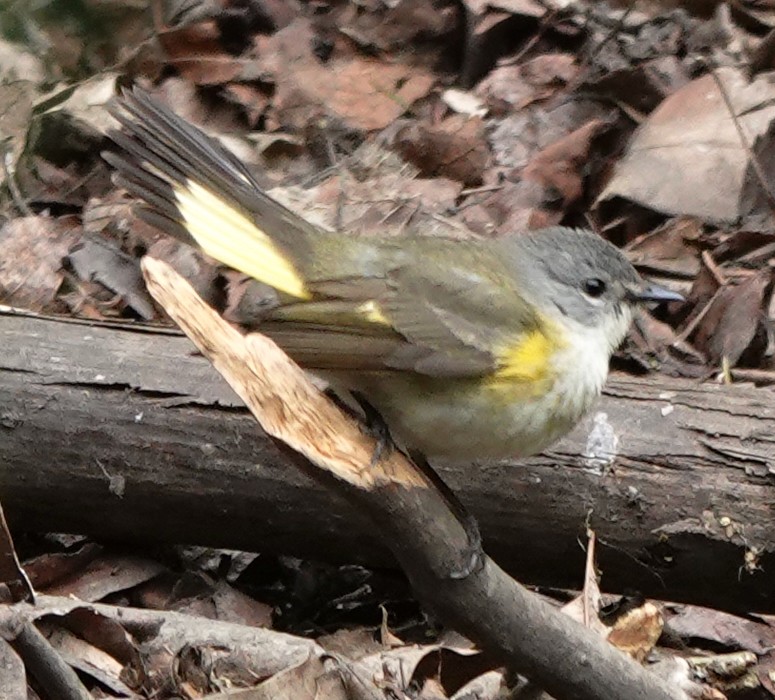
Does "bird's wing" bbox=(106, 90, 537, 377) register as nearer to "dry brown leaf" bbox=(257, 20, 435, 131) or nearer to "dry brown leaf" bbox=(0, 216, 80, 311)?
"dry brown leaf" bbox=(0, 216, 80, 311)

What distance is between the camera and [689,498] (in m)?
3.62

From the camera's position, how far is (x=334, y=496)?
377 centimetres

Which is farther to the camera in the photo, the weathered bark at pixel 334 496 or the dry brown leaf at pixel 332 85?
the dry brown leaf at pixel 332 85

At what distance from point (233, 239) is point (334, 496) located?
89 cm

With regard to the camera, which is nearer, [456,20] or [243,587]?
[243,587]

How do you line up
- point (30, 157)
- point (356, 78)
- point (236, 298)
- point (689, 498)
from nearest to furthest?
point (689, 498)
point (236, 298)
point (30, 157)
point (356, 78)

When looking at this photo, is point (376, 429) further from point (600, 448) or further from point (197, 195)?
point (600, 448)

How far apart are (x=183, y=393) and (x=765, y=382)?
2.03 meters

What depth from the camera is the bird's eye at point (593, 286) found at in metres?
3.50

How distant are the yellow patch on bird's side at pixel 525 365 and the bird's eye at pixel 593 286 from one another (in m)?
0.32

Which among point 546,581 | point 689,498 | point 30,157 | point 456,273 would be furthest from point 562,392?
point 30,157

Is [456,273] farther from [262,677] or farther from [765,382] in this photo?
[765,382]

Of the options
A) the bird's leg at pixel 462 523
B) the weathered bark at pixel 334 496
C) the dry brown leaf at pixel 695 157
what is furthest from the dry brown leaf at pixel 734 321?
the bird's leg at pixel 462 523

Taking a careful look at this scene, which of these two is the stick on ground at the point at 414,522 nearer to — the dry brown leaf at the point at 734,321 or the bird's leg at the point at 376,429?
the bird's leg at the point at 376,429
